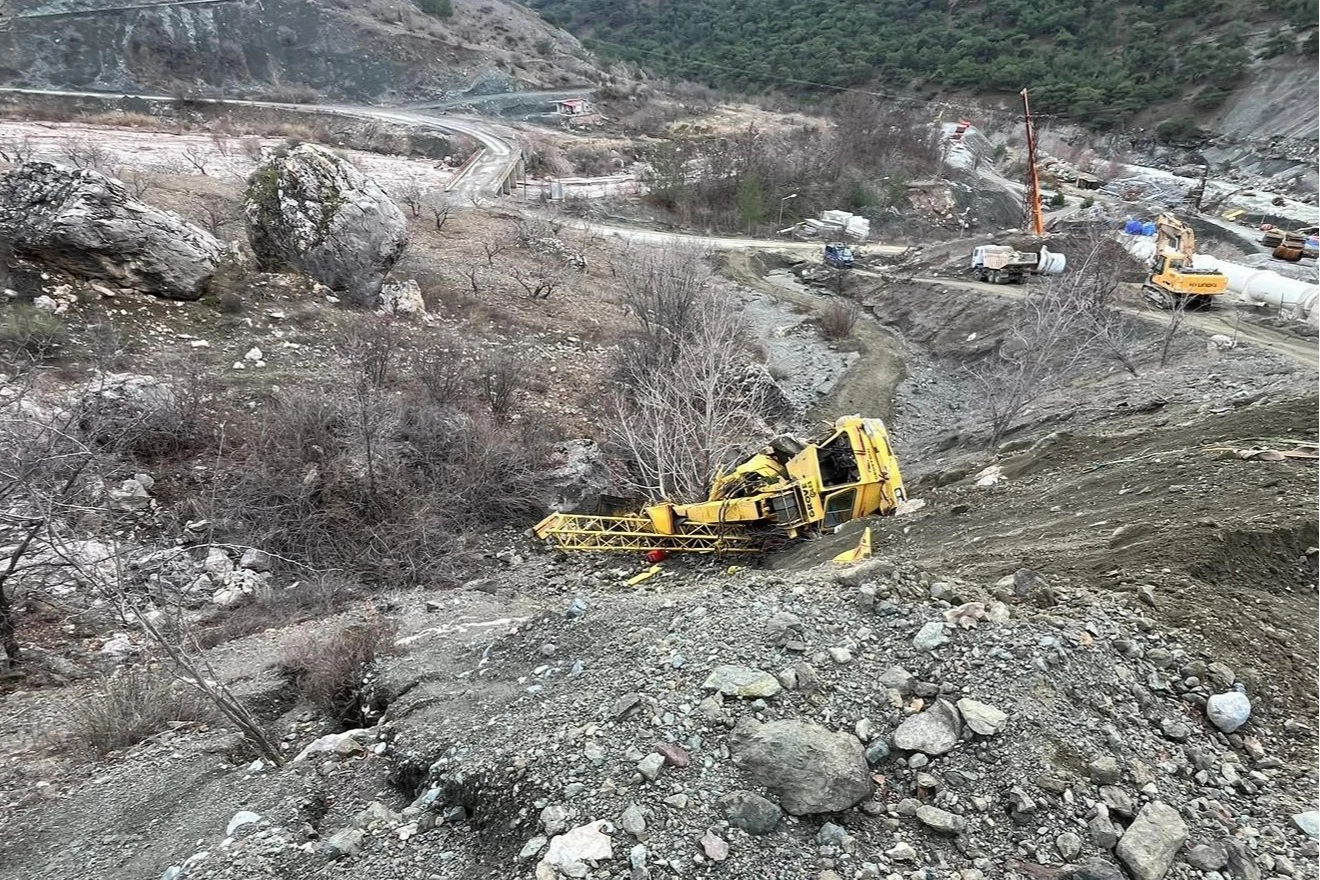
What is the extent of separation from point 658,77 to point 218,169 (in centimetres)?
6934

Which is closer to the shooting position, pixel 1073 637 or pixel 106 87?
pixel 1073 637

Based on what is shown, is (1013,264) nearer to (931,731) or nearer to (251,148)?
(931,731)

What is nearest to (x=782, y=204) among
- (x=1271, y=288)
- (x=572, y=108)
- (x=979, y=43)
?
(x=572, y=108)

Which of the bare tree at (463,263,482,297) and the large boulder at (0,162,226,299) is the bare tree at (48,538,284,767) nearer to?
the large boulder at (0,162,226,299)

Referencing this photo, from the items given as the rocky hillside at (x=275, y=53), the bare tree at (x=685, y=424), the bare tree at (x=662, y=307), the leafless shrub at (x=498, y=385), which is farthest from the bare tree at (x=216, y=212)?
the rocky hillside at (x=275, y=53)

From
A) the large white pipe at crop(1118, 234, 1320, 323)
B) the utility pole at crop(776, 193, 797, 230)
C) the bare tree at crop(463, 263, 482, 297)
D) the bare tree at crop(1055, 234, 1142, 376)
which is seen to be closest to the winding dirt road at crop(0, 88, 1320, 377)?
the bare tree at crop(1055, 234, 1142, 376)

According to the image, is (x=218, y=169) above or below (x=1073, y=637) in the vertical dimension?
above

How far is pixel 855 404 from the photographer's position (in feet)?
75.0

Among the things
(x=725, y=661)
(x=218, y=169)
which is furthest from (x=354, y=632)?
(x=218, y=169)

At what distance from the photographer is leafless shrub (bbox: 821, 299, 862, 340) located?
2831cm

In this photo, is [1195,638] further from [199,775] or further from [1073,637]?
[199,775]

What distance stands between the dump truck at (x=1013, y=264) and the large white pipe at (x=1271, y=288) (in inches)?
221

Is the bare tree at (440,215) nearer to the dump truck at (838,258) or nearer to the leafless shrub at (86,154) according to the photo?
the leafless shrub at (86,154)

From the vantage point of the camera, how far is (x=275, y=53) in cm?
5800
